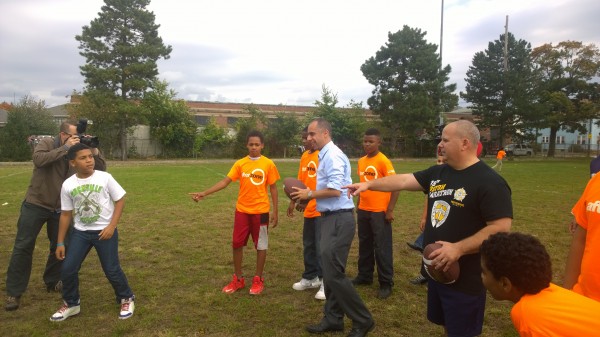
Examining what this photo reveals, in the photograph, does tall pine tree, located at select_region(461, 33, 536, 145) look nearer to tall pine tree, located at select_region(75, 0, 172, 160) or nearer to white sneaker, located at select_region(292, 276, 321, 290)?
tall pine tree, located at select_region(75, 0, 172, 160)

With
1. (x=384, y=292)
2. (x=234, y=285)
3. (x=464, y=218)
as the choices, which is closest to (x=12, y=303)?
(x=234, y=285)

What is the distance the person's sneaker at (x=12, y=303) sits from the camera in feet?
16.1

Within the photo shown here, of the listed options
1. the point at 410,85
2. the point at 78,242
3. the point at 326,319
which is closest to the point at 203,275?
the point at 78,242

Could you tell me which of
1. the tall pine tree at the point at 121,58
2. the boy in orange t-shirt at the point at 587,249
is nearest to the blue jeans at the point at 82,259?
the boy in orange t-shirt at the point at 587,249

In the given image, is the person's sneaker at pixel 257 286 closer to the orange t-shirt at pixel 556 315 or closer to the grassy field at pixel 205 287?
the grassy field at pixel 205 287

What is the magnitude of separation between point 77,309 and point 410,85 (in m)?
41.8

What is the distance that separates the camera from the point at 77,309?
4785 millimetres

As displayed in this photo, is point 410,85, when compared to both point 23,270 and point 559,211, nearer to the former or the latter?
point 559,211

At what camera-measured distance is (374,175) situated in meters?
5.81

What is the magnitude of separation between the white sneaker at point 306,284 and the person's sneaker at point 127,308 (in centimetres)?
211

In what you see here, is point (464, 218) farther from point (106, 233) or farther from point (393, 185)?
point (106, 233)

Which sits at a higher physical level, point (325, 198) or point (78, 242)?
point (325, 198)

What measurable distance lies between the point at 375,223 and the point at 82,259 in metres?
3.66

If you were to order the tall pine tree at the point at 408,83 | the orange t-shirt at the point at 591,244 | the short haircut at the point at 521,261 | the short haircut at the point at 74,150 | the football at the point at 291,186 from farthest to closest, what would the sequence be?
the tall pine tree at the point at 408,83 → the short haircut at the point at 74,150 → the football at the point at 291,186 → the orange t-shirt at the point at 591,244 → the short haircut at the point at 521,261
